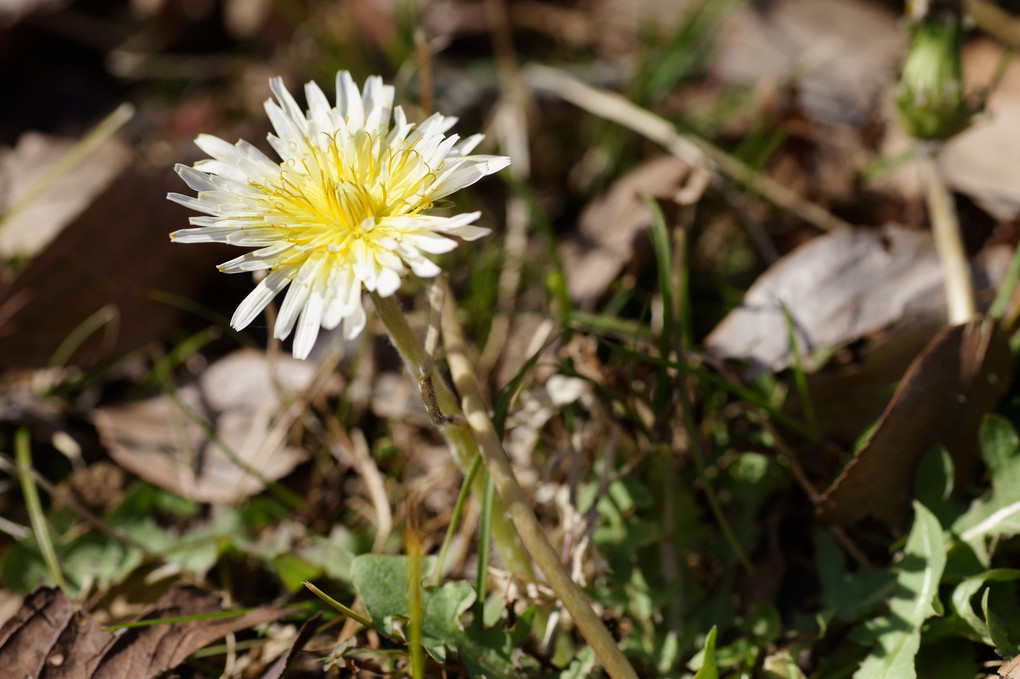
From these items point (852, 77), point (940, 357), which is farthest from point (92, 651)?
point (852, 77)

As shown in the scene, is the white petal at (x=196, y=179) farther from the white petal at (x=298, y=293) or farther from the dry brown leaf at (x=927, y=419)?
the dry brown leaf at (x=927, y=419)

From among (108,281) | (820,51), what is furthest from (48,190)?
(820,51)

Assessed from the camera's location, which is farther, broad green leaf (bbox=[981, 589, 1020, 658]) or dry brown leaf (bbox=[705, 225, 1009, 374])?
dry brown leaf (bbox=[705, 225, 1009, 374])

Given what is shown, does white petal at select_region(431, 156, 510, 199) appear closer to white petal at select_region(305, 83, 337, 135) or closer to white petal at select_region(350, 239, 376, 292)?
white petal at select_region(350, 239, 376, 292)

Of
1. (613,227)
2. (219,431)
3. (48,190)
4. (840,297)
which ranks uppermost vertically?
(48,190)

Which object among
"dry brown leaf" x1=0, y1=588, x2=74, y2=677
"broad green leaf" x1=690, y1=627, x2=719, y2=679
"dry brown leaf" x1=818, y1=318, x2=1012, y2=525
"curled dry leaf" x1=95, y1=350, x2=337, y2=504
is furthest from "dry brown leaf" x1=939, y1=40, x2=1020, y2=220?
"dry brown leaf" x1=0, y1=588, x2=74, y2=677

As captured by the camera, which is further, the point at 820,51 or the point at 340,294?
the point at 820,51

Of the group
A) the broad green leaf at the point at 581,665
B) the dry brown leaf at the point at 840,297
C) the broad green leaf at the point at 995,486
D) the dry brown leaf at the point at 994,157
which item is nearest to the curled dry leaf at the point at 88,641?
the broad green leaf at the point at 581,665

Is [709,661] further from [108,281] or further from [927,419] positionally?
[108,281]
